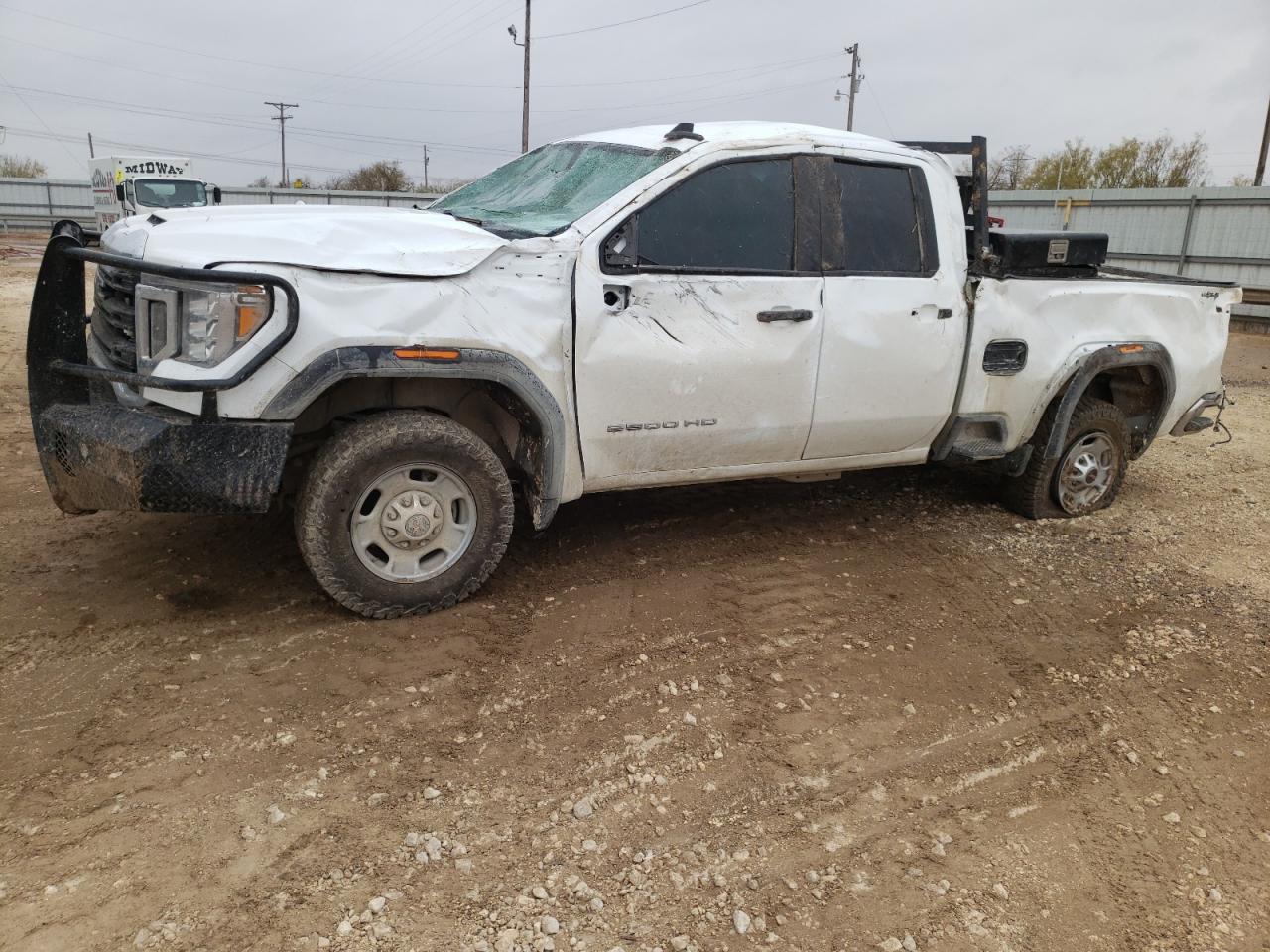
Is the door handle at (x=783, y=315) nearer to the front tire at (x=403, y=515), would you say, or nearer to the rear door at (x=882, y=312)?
the rear door at (x=882, y=312)

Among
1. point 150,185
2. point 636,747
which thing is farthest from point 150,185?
point 636,747

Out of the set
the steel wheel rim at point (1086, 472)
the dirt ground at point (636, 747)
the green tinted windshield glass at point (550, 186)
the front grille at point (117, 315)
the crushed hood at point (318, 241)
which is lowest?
the dirt ground at point (636, 747)

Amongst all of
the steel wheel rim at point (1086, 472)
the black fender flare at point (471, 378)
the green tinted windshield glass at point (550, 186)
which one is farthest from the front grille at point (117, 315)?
the steel wheel rim at point (1086, 472)

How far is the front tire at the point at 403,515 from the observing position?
3.72m

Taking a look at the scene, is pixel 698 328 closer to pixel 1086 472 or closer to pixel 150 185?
pixel 1086 472

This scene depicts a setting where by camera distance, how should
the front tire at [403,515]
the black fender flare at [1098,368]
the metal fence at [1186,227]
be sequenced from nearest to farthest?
the front tire at [403,515]
the black fender flare at [1098,368]
the metal fence at [1186,227]

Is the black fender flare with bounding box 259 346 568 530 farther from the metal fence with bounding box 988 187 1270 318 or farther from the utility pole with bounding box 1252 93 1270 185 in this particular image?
the utility pole with bounding box 1252 93 1270 185

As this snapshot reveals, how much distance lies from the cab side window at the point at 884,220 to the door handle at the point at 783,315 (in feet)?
1.06

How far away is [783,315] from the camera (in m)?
4.33

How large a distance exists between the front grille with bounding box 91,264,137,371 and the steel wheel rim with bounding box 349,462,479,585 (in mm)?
→ 1062

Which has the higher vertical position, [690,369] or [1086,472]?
[690,369]

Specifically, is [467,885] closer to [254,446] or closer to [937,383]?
[254,446]

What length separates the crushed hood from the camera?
347 centimetres

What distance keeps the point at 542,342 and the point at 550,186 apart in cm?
111
